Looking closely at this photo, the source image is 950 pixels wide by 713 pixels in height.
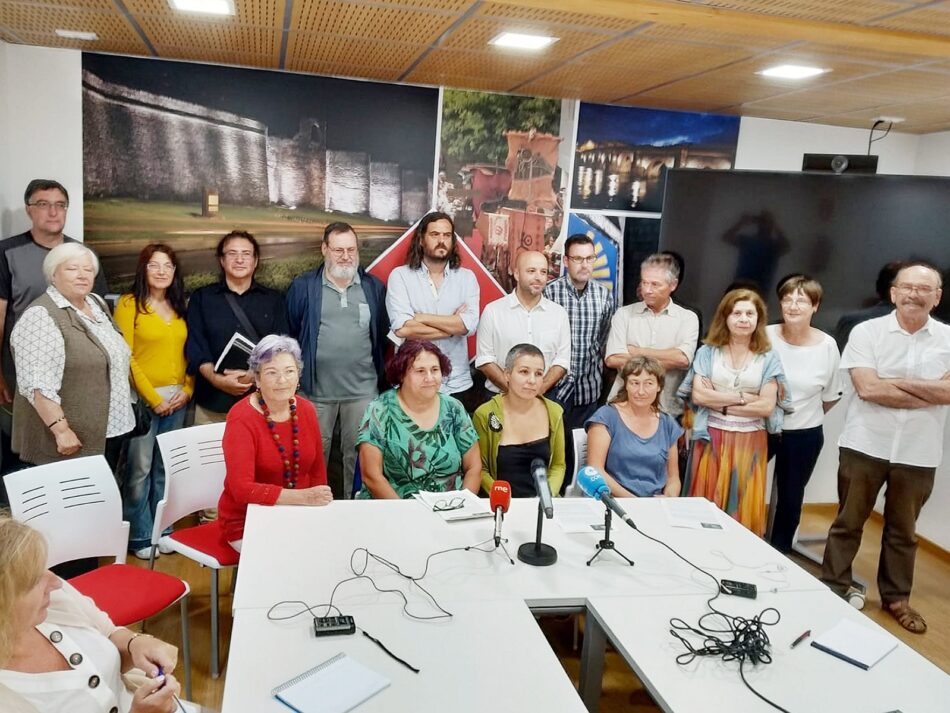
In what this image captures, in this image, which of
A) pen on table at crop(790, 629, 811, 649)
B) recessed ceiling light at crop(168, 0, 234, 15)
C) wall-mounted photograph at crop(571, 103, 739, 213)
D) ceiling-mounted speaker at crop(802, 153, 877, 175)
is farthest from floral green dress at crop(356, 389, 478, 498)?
ceiling-mounted speaker at crop(802, 153, 877, 175)

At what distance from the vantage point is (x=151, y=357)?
402 centimetres

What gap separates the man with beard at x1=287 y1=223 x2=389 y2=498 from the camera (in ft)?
13.9

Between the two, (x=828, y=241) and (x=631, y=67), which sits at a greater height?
(x=631, y=67)

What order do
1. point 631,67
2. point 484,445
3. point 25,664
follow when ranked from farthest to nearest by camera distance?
1. point 631,67
2. point 484,445
3. point 25,664

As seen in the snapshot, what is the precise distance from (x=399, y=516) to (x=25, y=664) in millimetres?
1398

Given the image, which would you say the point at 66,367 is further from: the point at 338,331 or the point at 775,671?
the point at 775,671

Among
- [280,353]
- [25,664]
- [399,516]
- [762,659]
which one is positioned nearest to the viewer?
[25,664]

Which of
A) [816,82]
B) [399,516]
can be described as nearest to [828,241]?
[816,82]

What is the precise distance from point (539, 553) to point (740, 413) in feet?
5.88

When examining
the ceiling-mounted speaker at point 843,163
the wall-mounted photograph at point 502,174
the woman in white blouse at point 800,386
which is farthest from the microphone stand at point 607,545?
the ceiling-mounted speaker at point 843,163

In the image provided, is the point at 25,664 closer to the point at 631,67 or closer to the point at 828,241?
the point at 631,67

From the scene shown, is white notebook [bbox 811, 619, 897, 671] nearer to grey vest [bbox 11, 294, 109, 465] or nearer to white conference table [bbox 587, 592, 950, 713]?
white conference table [bbox 587, 592, 950, 713]

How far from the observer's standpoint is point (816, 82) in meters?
4.09

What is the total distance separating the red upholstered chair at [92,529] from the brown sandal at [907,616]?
345 cm
